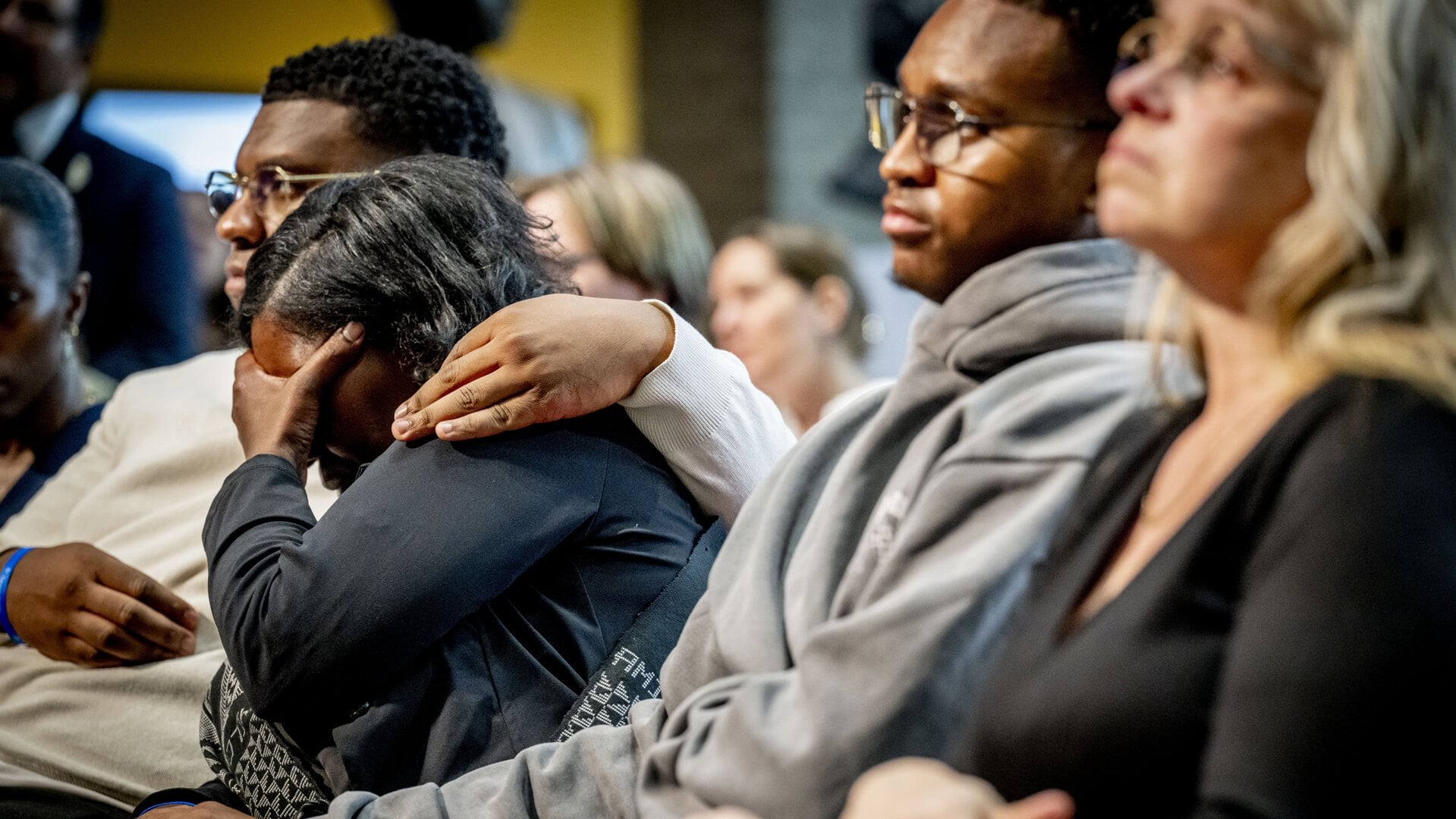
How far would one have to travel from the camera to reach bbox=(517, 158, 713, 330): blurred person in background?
9.20 ft

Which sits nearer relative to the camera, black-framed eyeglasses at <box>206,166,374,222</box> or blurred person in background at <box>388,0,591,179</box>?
black-framed eyeglasses at <box>206,166,374,222</box>

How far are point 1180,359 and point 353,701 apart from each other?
0.82 m

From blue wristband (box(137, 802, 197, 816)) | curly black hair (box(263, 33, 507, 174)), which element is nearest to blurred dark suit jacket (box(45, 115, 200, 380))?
curly black hair (box(263, 33, 507, 174))

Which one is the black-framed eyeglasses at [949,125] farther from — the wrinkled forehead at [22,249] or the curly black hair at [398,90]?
the wrinkled forehead at [22,249]

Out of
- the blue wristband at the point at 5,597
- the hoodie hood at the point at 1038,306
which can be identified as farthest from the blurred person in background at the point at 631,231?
the hoodie hood at the point at 1038,306

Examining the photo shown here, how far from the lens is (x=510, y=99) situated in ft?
15.4

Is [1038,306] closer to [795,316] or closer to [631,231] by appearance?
[631,231]

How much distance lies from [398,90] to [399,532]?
0.84 meters

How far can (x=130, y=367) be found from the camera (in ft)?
8.90

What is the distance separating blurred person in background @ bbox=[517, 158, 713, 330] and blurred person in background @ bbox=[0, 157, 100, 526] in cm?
94

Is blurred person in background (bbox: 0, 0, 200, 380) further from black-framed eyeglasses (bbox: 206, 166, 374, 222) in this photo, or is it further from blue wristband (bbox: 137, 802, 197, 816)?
blue wristband (bbox: 137, 802, 197, 816)

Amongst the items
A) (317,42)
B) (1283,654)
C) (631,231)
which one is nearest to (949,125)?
(1283,654)

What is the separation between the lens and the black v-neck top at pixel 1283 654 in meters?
0.67

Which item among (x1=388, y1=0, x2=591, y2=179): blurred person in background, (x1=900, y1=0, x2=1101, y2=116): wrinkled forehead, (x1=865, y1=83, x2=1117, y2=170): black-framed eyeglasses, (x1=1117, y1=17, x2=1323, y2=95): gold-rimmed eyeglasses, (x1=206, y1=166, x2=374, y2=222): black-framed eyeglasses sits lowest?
(x1=388, y1=0, x2=591, y2=179): blurred person in background
